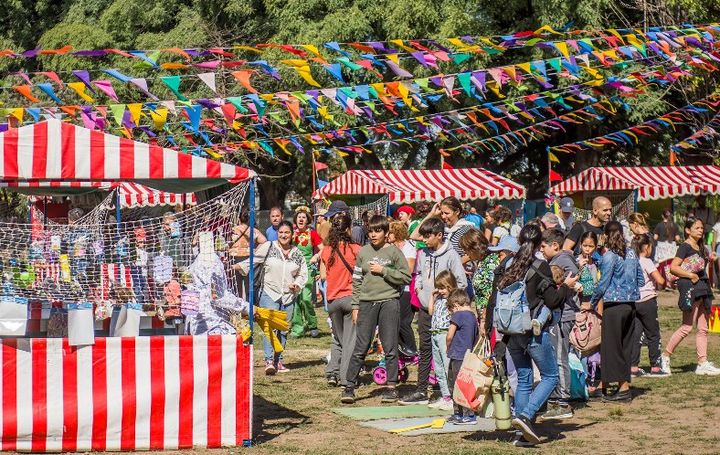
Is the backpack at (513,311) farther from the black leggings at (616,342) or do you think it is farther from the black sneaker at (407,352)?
the black sneaker at (407,352)

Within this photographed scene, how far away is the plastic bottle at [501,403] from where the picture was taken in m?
8.94

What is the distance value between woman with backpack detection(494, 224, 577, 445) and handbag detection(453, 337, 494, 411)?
0.83 feet

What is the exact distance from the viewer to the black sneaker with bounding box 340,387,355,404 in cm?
1109

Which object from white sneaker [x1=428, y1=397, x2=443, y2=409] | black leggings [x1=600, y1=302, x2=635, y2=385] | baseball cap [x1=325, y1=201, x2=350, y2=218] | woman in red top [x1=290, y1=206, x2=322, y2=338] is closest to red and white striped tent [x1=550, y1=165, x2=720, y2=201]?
woman in red top [x1=290, y1=206, x2=322, y2=338]

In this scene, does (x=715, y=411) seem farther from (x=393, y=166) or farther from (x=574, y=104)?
(x=393, y=166)

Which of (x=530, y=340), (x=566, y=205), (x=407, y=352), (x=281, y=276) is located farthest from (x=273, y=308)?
(x=566, y=205)

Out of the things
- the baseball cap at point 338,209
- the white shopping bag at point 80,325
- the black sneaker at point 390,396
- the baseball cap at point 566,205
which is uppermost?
the baseball cap at point 566,205

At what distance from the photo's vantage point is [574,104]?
29.5 metres

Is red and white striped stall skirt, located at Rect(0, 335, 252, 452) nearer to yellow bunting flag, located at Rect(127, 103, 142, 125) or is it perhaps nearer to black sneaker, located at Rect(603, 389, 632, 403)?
black sneaker, located at Rect(603, 389, 632, 403)

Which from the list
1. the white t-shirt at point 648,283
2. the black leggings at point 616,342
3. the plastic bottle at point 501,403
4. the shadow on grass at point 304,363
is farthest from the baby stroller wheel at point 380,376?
the plastic bottle at point 501,403

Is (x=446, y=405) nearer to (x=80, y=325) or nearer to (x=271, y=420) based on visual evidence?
(x=271, y=420)

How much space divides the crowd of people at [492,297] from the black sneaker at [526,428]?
0.05 ft

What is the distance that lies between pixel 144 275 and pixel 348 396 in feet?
7.84

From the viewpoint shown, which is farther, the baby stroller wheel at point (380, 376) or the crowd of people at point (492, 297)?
the baby stroller wheel at point (380, 376)
